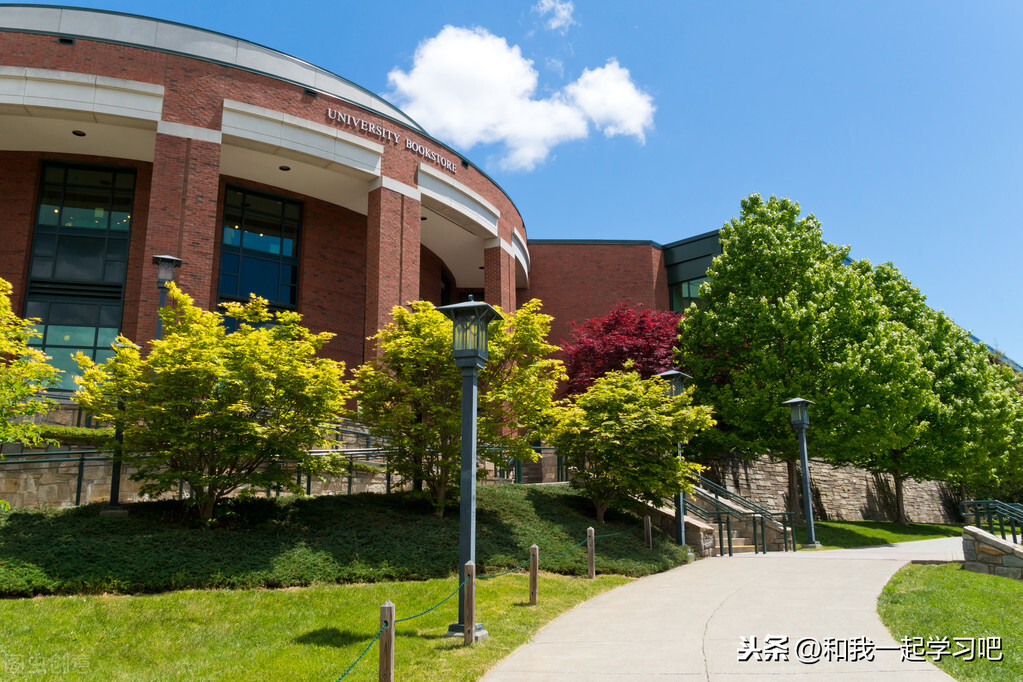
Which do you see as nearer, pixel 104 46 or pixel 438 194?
pixel 104 46

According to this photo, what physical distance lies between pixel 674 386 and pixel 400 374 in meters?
7.01

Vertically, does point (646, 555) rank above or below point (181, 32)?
below

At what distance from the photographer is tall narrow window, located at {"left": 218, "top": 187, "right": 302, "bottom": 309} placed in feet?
84.6

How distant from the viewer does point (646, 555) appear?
15.4 m

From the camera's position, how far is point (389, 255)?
24.2m

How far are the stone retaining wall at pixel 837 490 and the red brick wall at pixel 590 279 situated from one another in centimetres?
1070

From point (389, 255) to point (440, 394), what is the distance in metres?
10.0

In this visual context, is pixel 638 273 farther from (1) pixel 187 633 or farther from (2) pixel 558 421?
(1) pixel 187 633

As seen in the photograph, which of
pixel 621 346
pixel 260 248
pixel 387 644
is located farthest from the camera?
pixel 621 346

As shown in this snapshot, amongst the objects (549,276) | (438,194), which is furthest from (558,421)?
(549,276)

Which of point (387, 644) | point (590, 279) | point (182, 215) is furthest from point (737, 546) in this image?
point (590, 279)

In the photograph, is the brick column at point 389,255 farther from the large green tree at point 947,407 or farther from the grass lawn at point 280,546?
the large green tree at point 947,407

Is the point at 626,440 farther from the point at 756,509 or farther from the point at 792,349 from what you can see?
the point at 792,349

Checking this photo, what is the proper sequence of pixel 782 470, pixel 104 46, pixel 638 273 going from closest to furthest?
pixel 104 46, pixel 782 470, pixel 638 273
